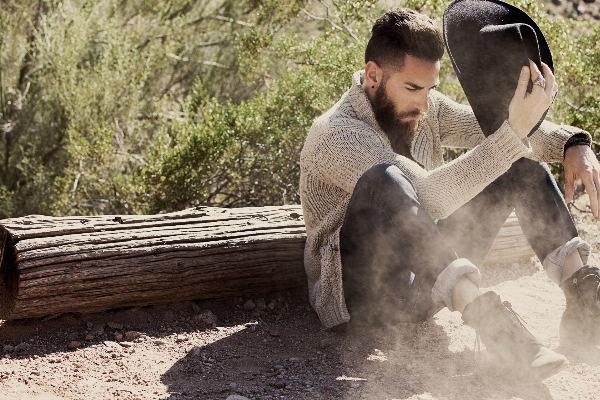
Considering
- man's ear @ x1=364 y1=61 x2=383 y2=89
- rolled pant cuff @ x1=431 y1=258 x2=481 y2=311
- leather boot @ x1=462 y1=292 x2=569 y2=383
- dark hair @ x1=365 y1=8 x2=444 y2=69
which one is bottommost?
leather boot @ x1=462 y1=292 x2=569 y2=383

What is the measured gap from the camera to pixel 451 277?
7.57ft

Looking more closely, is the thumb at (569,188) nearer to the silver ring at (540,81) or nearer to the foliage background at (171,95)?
the silver ring at (540,81)

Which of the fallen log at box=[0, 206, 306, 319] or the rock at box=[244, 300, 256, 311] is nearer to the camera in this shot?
the fallen log at box=[0, 206, 306, 319]

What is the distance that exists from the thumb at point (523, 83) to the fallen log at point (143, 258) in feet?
4.26

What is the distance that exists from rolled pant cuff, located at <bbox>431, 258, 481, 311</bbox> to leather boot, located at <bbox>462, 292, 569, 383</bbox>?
70 mm

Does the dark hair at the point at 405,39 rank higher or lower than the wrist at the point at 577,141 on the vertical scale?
higher

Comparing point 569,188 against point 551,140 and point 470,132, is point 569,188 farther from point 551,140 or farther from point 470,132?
point 470,132

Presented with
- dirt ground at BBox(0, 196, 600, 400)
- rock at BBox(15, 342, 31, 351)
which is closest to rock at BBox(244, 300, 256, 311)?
dirt ground at BBox(0, 196, 600, 400)

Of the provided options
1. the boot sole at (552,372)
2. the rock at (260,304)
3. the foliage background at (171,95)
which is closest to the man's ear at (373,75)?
the rock at (260,304)

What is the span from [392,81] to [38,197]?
4140mm

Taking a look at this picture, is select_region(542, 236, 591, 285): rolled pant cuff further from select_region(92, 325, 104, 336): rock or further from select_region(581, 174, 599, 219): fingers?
select_region(92, 325, 104, 336): rock

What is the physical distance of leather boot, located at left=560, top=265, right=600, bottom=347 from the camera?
2.73 m

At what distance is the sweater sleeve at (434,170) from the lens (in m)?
2.43

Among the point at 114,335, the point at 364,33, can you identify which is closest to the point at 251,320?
the point at 114,335
